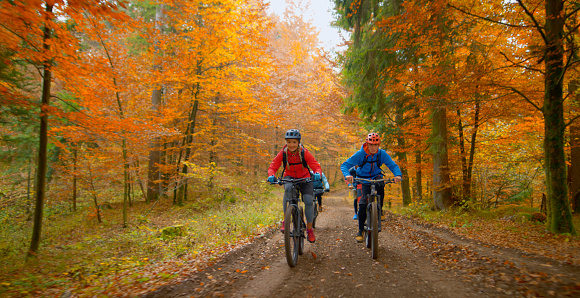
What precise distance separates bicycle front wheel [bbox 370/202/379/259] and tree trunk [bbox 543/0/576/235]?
446 centimetres

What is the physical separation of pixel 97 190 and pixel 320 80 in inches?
571

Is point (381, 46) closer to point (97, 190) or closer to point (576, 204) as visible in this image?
point (576, 204)

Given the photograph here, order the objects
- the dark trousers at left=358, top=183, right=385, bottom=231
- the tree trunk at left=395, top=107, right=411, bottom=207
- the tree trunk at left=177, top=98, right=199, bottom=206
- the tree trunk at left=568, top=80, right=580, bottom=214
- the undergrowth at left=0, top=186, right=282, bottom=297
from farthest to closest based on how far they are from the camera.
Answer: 1. the tree trunk at left=177, top=98, right=199, bottom=206
2. the tree trunk at left=395, top=107, right=411, bottom=207
3. the tree trunk at left=568, top=80, right=580, bottom=214
4. the dark trousers at left=358, top=183, right=385, bottom=231
5. the undergrowth at left=0, top=186, right=282, bottom=297

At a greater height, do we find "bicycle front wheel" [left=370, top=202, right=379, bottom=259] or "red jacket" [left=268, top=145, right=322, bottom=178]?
"red jacket" [left=268, top=145, right=322, bottom=178]

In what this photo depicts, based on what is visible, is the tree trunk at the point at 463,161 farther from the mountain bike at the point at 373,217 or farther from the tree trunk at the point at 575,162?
the mountain bike at the point at 373,217

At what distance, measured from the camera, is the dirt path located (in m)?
3.10

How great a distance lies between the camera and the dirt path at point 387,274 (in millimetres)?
3100

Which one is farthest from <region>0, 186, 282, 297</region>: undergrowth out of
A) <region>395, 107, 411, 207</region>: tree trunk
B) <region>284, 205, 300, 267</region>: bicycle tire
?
<region>395, 107, 411, 207</region>: tree trunk

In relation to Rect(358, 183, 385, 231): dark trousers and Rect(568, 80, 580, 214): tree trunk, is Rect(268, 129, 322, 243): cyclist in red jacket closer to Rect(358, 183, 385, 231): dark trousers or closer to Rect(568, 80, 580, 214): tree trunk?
Rect(358, 183, 385, 231): dark trousers

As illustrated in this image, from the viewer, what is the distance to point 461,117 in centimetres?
964

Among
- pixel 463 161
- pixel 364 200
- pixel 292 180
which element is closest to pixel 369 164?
pixel 364 200

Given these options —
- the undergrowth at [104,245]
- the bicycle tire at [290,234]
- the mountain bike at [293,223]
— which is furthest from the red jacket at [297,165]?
the undergrowth at [104,245]

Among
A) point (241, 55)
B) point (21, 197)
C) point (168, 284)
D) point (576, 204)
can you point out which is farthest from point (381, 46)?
point (21, 197)

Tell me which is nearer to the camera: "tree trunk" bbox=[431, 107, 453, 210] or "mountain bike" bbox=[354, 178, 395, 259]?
"mountain bike" bbox=[354, 178, 395, 259]
